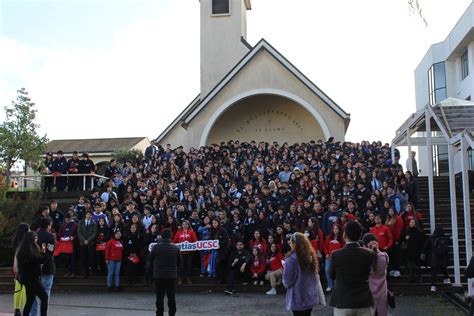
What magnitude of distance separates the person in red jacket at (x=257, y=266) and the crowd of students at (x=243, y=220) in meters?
0.02

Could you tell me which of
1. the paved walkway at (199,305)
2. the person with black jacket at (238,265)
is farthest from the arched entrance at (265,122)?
the paved walkway at (199,305)

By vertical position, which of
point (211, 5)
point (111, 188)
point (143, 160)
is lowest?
point (111, 188)

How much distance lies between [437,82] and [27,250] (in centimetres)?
3094

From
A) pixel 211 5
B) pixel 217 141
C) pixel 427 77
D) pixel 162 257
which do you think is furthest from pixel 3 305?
pixel 427 77

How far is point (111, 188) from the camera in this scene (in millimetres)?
18000

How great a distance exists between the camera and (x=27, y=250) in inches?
326

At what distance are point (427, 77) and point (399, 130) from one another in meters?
21.2

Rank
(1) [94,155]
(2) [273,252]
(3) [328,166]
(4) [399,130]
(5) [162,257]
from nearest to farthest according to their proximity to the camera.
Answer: (5) [162,257], (2) [273,252], (4) [399,130], (3) [328,166], (1) [94,155]

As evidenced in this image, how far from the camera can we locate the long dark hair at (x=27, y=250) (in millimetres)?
8273

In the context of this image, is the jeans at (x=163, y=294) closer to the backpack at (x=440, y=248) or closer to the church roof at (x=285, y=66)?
the backpack at (x=440, y=248)

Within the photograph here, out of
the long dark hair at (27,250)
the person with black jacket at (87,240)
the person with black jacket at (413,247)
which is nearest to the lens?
the long dark hair at (27,250)

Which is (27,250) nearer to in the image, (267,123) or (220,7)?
(267,123)

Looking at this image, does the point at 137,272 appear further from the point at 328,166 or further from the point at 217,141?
the point at 217,141

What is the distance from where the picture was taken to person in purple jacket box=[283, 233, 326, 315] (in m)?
7.16
